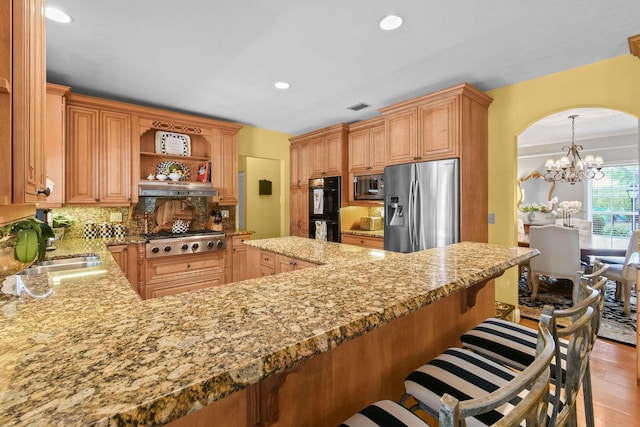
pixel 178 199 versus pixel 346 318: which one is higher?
pixel 178 199

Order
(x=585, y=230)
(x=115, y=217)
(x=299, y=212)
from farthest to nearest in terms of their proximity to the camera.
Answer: (x=299, y=212), (x=585, y=230), (x=115, y=217)

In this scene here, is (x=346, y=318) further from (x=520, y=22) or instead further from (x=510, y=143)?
(x=510, y=143)

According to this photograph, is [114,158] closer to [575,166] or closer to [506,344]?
[506,344]

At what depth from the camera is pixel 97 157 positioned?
335 centimetres

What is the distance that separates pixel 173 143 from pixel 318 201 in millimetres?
2137

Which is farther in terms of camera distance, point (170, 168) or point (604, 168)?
point (604, 168)

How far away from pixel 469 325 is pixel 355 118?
3437 millimetres

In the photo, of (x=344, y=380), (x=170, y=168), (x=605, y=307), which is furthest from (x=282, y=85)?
(x=605, y=307)

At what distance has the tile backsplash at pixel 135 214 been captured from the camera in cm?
345

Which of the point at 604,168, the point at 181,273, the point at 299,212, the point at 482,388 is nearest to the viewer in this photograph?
the point at 482,388

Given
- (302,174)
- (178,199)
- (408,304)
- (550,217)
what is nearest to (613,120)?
(550,217)

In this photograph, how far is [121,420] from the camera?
373mm

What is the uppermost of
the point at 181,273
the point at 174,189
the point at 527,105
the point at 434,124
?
the point at 527,105

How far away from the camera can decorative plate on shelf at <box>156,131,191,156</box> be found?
3873 mm
